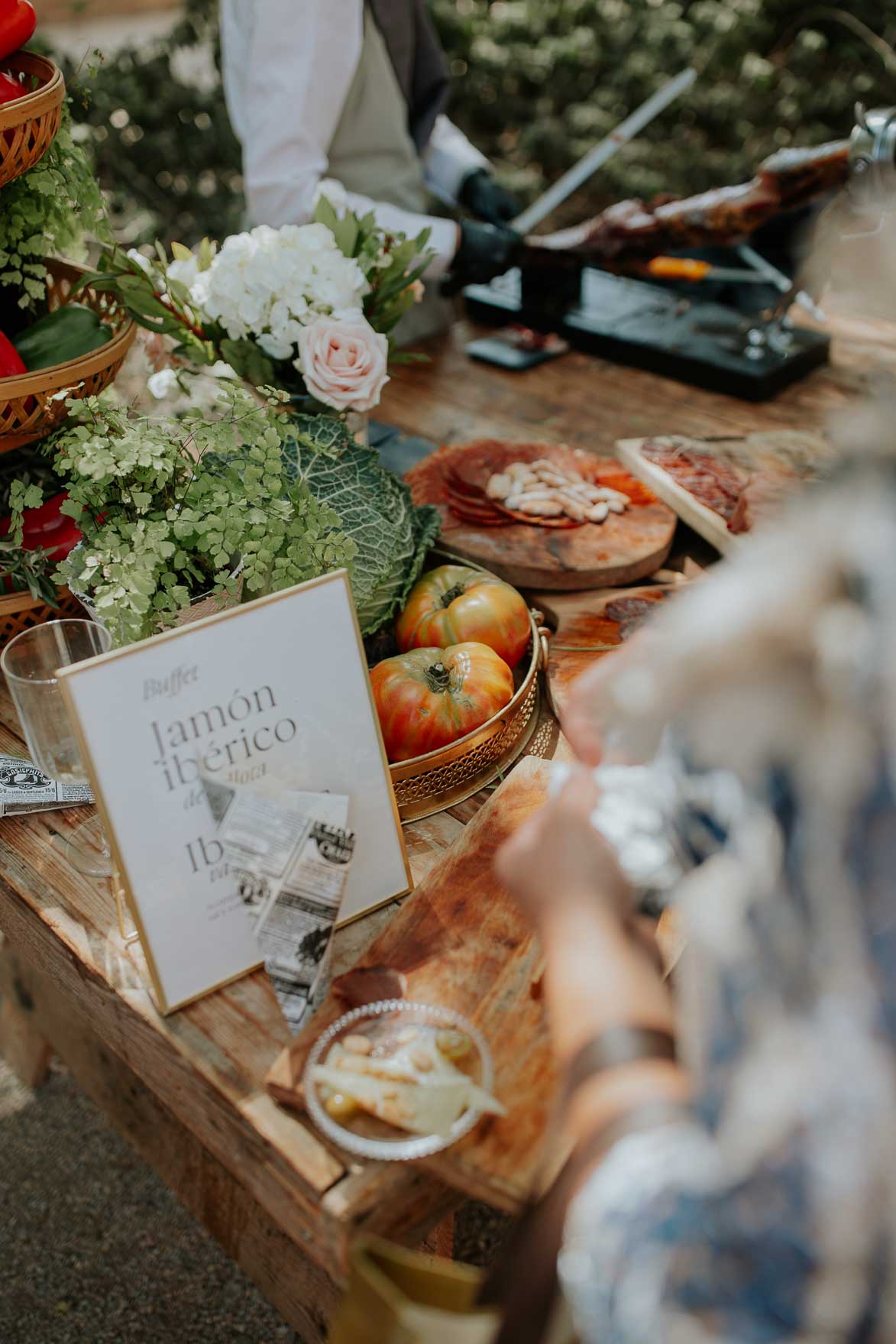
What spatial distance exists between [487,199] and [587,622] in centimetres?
162

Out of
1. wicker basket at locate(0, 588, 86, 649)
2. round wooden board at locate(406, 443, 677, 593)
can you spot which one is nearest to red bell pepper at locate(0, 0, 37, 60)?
wicker basket at locate(0, 588, 86, 649)

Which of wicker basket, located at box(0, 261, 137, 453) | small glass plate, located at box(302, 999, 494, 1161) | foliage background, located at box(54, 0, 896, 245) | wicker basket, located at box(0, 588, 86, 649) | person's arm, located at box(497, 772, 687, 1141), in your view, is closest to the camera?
person's arm, located at box(497, 772, 687, 1141)

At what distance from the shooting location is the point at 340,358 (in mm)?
1394

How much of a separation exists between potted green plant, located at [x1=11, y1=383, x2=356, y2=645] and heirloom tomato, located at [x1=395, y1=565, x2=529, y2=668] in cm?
23

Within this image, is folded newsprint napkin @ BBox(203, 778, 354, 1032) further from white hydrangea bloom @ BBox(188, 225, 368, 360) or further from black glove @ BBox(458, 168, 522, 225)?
black glove @ BBox(458, 168, 522, 225)

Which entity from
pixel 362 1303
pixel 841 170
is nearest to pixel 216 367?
pixel 362 1303

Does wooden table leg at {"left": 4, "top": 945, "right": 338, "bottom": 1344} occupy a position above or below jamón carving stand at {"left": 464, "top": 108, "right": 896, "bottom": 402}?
below

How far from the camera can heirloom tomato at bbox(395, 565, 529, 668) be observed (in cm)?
133

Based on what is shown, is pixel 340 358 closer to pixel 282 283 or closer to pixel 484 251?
pixel 282 283

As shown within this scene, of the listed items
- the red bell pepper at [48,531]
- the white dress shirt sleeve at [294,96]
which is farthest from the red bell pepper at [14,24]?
the white dress shirt sleeve at [294,96]

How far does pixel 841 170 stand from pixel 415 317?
0.95m

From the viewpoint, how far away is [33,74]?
4.07 ft

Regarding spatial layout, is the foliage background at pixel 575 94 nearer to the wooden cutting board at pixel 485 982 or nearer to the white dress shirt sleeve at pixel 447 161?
the white dress shirt sleeve at pixel 447 161

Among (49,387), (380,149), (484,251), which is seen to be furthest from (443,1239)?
(380,149)
